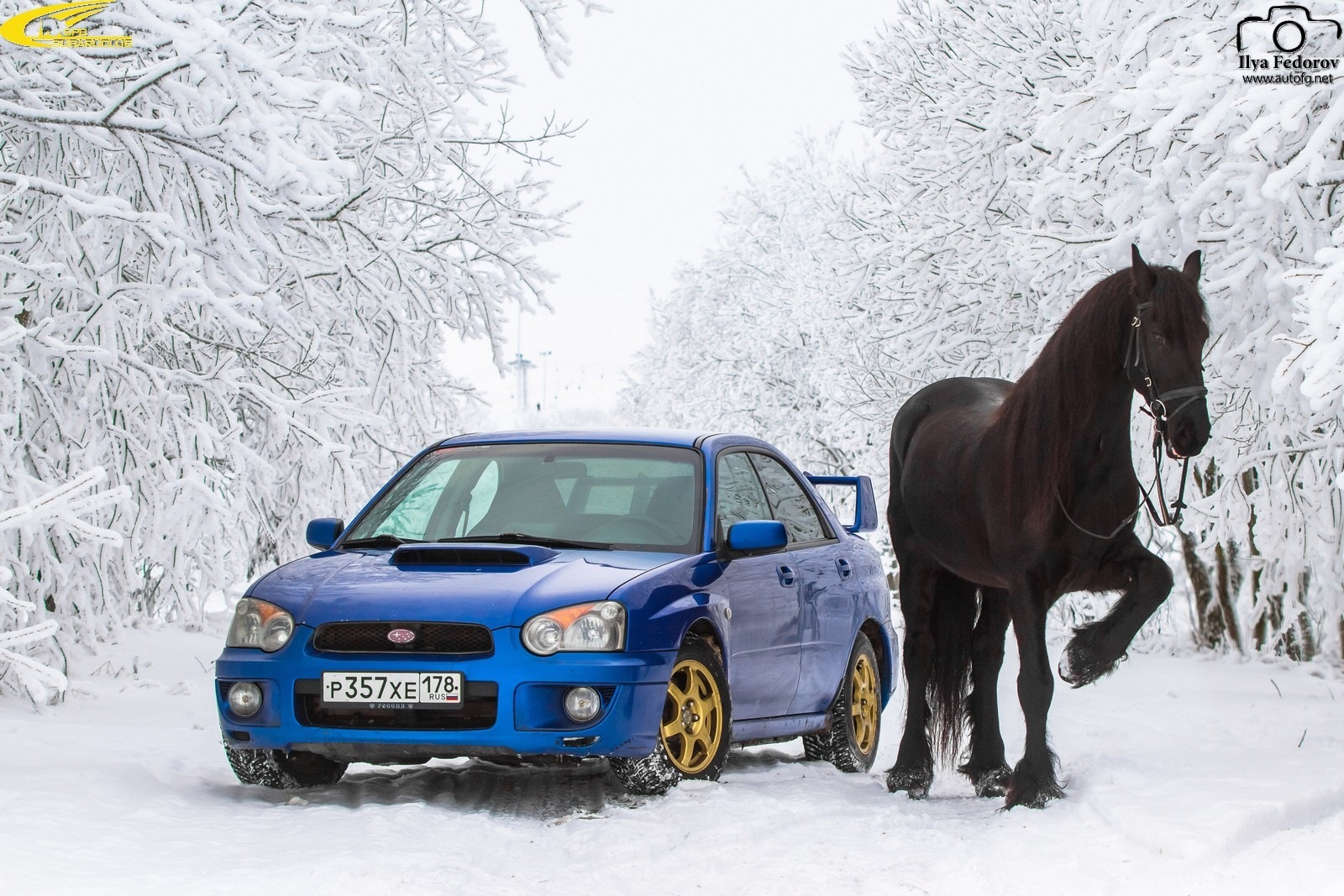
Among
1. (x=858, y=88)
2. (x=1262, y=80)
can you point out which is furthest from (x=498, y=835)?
(x=858, y=88)

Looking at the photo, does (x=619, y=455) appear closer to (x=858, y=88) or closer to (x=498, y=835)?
(x=498, y=835)

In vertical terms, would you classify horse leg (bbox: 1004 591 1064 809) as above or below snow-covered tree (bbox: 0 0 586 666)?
below

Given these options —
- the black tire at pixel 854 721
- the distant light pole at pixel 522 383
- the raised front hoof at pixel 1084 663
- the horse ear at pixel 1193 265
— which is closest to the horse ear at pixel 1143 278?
the horse ear at pixel 1193 265

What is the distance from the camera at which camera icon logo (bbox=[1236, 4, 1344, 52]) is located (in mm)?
7613

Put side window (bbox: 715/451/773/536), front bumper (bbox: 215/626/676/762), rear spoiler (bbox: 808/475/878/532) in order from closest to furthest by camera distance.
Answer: front bumper (bbox: 215/626/676/762), side window (bbox: 715/451/773/536), rear spoiler (bbox: 808/475/878/532)

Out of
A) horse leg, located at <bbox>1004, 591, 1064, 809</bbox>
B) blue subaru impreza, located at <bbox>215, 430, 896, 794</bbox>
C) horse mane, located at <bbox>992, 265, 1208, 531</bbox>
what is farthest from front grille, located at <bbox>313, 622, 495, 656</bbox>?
horse mane, located at <bbox>992, 265, 1208, 531</bbox>

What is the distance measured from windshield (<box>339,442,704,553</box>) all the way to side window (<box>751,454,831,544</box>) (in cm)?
84

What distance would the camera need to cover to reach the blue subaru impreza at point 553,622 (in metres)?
6.18

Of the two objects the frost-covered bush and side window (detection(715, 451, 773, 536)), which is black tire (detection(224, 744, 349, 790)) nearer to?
the frost-covered bush

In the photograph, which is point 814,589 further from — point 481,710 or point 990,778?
point 481,710

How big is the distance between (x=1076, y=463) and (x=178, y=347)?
586 cm

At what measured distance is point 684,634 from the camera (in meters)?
6.62

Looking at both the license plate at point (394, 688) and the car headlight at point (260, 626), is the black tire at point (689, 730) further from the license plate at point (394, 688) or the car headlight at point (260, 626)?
the car headlight at point (260, 626)

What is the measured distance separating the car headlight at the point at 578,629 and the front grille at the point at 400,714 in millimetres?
240
